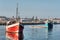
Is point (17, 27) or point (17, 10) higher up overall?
point (17, 10)

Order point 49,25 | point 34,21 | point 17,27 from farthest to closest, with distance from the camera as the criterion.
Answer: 1. point 34,21
2. point 49,25
3. point 17,27

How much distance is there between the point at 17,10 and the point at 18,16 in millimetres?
1580

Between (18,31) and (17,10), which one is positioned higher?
(17,10)

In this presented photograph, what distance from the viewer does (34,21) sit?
6786 inches

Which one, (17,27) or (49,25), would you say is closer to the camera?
(17,27)

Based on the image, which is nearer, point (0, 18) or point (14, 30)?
point (14, 30)

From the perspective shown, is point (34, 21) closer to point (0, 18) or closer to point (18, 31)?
point (0, 18)

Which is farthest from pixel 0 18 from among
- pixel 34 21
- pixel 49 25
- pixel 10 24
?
pixel 10 24

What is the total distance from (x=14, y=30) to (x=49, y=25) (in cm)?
4241

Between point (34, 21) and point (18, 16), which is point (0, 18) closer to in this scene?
point (34, 21)

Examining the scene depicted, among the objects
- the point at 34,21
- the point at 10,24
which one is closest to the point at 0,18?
the point at 34,21

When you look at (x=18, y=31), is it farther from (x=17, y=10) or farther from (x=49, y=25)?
(x=49, y=25)

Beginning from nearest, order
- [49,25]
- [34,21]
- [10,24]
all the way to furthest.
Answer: [10,24] → [49,25] → [34,21]

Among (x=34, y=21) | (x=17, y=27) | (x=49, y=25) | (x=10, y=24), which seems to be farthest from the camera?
(x=34, y=21)
